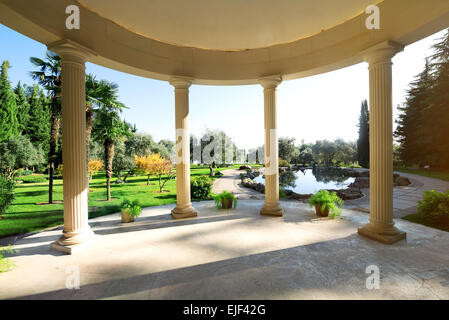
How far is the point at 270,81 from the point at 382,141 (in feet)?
20.5

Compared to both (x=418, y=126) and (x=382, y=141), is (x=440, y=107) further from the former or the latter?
(x=382, y=141)

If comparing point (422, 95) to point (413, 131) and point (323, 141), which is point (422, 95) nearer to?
point (413, 131)

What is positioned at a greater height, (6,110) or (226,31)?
(6,110)

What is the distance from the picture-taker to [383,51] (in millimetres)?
7871

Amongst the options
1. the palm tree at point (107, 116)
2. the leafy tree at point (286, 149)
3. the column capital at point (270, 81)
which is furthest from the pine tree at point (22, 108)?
the leafy tree at point (286, 149)

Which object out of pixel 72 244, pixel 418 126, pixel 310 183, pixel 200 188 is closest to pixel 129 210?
pixel 72 244

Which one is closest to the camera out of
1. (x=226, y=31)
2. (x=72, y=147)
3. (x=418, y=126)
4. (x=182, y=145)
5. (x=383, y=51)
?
(x=72, y=147)

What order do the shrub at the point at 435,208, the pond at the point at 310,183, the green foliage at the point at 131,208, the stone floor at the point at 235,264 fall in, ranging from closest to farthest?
the stone floor at the point at 235,264 < the shrub at the point at 435,208 < the green foliage at the point at 131,208 < the pond at the point at 310,183

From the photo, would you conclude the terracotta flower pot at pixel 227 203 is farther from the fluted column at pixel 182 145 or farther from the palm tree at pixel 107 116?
the palm tree at pixel 107 116

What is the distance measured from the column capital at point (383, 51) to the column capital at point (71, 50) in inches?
439

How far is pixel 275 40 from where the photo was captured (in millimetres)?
10594

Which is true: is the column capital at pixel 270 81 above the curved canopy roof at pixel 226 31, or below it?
below

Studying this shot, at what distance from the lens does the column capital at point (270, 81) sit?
37.1 feet
